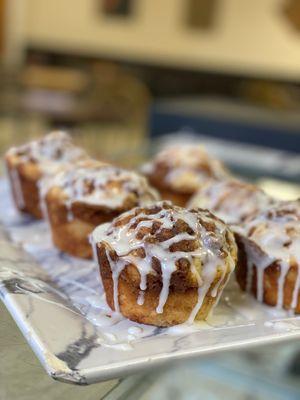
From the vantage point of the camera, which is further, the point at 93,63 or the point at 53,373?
the point at 93,63

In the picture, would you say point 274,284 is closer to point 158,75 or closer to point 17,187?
point 17,187

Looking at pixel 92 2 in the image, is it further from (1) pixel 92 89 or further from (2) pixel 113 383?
(2) pixel 113 383

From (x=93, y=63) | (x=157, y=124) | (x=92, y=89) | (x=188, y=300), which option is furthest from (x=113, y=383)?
(x=93, y=63)

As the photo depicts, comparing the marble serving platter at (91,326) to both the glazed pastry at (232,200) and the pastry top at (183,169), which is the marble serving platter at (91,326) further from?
the pastry top at (183,169)

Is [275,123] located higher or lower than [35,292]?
lower

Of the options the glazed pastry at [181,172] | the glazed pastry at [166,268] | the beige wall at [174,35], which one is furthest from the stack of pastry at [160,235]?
the beige wall at [174,35]

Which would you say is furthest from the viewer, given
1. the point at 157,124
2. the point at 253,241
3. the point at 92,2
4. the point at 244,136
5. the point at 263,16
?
the point at 92,2
